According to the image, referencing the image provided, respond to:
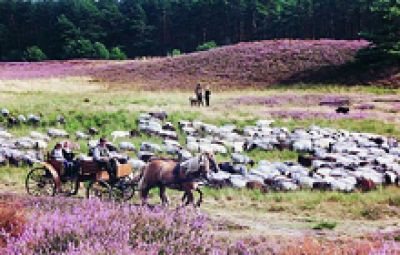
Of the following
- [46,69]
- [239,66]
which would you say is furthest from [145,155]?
[46,69]

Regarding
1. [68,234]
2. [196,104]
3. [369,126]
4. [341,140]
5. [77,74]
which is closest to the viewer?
[68,234]

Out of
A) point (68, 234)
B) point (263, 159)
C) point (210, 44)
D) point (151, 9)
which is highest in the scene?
point (151, 9)

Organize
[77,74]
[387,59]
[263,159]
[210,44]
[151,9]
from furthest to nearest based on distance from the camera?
[151,9], [210,44], [77,74], [387,59], [263,159]

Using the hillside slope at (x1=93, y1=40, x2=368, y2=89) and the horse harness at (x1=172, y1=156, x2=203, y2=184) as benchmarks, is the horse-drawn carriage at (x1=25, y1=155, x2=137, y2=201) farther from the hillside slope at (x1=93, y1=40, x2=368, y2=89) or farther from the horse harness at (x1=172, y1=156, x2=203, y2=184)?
the hillside slope at (x1=93, y1=40, x2=368, y2=89)

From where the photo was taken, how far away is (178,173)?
12000 millimetres

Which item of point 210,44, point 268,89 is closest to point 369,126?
point 268,89

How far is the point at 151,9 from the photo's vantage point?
381ft

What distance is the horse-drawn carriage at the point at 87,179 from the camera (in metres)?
13.8

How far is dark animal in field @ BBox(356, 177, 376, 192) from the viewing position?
15617 mm

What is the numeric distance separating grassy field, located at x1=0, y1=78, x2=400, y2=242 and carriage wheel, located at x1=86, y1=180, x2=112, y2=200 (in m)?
1.25

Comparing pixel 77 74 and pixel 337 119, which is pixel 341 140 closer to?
pixel 337 119

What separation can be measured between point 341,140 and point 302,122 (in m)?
4.96

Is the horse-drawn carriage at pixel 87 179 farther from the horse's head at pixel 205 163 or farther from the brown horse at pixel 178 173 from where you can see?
the horse's head at pixel 205 163

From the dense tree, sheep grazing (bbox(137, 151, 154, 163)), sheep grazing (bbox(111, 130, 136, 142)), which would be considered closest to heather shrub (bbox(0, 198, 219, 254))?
sheep grazing (bbox(137, 151, 154, 163))
